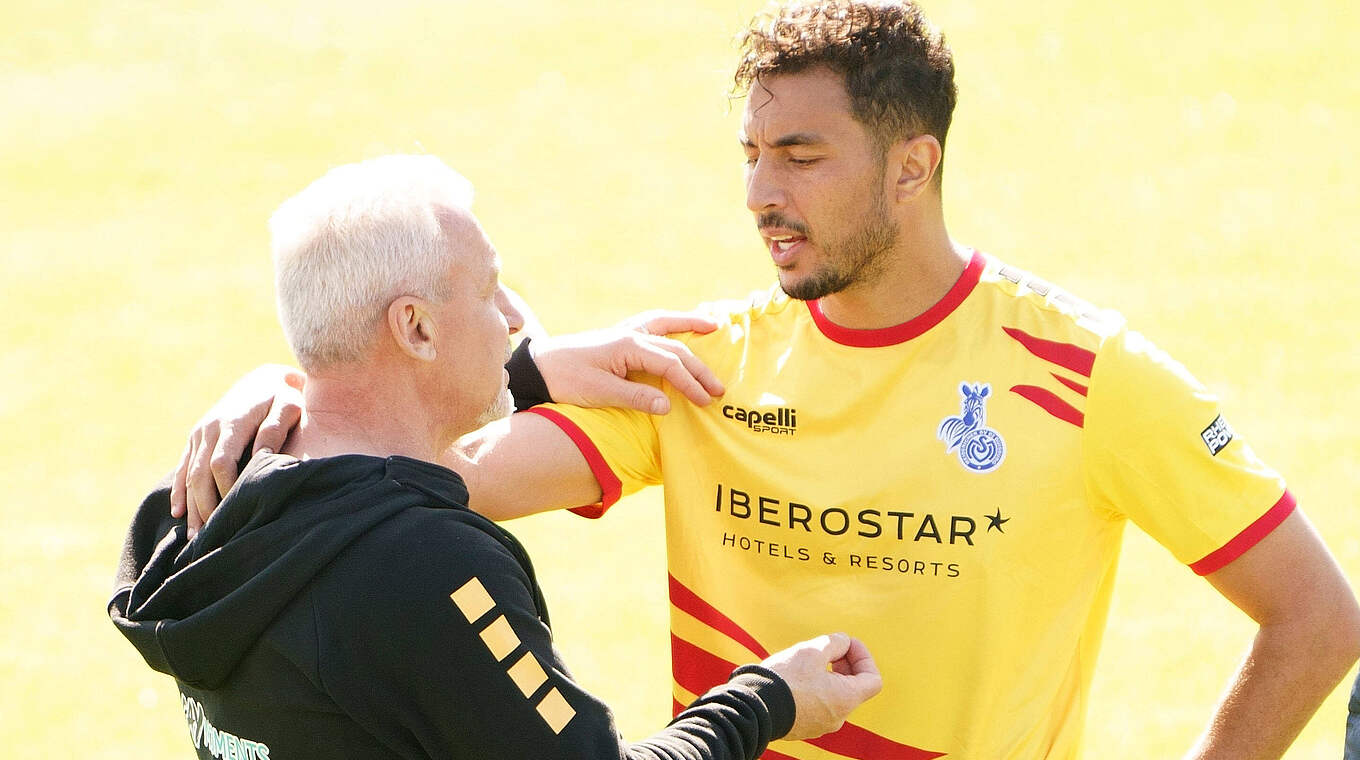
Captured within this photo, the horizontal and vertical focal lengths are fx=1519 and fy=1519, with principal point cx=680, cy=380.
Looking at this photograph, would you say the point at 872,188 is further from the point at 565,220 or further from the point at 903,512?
the point at 565,220

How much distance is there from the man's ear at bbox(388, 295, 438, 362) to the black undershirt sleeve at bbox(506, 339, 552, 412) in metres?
0.96

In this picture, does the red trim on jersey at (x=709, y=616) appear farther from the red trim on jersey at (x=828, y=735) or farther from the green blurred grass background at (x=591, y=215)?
the green blurred grass background at (x=591, y=215)

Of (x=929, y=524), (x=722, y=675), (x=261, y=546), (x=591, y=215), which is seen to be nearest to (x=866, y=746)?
(x=722, y=675)

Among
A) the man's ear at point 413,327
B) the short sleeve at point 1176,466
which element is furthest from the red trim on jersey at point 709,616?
the man's ear at point 413,327

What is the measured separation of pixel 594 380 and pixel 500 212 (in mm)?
9705

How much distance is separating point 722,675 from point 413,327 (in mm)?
1244

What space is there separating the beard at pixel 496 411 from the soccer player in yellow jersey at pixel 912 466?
51 centimetres

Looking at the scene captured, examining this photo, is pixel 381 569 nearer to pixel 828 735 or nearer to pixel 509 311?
pixel 509 311

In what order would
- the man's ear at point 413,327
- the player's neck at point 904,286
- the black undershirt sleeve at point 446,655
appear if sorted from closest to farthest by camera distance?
the black undershirt sleeve at point 446,655, the man's ear at point 413,327, the player's neck at point 904,286

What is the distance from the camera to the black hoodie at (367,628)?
213 cm

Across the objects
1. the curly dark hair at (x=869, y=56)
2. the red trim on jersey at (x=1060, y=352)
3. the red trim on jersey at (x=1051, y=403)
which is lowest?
the red trim on jersey at (x=1051, y=403)

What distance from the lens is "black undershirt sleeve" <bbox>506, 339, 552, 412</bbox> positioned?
10.9 ft

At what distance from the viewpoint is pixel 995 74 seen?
14805 millimetres

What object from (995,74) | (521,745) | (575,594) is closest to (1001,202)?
(995,74)
